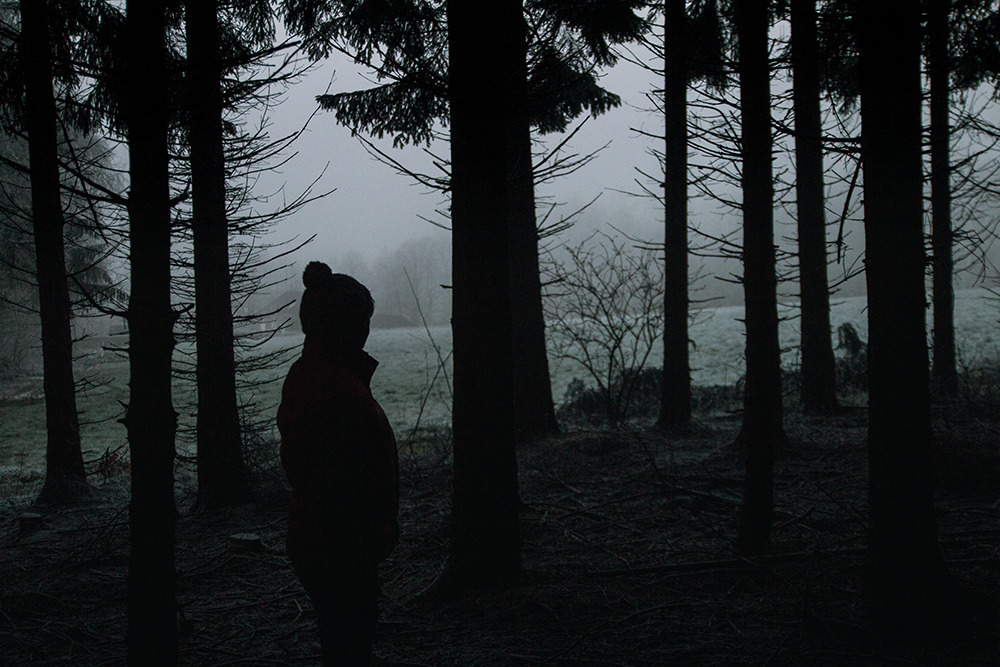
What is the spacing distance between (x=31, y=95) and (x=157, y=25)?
20.2ft

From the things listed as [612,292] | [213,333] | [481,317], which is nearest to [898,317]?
[481,317]

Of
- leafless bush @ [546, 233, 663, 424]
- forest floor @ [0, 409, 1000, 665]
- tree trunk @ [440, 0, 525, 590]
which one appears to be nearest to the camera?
forest floor @ [0, 409, 1000, 665]

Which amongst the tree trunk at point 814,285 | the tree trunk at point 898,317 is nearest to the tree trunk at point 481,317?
the tree trunk at point 898,317

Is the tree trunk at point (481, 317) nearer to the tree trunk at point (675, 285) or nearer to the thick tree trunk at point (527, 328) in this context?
the thick tree trunk at point (527, 328)

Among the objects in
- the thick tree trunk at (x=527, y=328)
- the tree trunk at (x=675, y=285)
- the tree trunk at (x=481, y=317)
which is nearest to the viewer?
the tree trunk at (x=481, y=317)

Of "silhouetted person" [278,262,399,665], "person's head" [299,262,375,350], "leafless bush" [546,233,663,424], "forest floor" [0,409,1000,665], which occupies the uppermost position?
"leafless bush" [546,233,663,424]

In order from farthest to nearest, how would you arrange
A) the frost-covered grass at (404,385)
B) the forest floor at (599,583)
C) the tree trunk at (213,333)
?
the frost-covered grass at (404,385) < the tree trunk at (213,333) < the forest floor at (599,583)

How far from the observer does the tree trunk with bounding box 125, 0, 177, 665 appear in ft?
10.1

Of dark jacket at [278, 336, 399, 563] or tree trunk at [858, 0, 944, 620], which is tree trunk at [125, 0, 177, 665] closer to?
dark jacket at [278, 336, 399, 563]

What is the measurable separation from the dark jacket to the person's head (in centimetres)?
7

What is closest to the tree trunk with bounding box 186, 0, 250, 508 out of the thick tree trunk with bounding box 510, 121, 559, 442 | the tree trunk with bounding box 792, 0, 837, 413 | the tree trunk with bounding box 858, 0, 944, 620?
the thick tree trunk with bounding box 510, 121, 559, 442

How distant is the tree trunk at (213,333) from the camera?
722cm

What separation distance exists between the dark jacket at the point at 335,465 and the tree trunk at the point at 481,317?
4.80ft

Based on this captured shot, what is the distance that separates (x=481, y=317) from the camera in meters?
3.96
